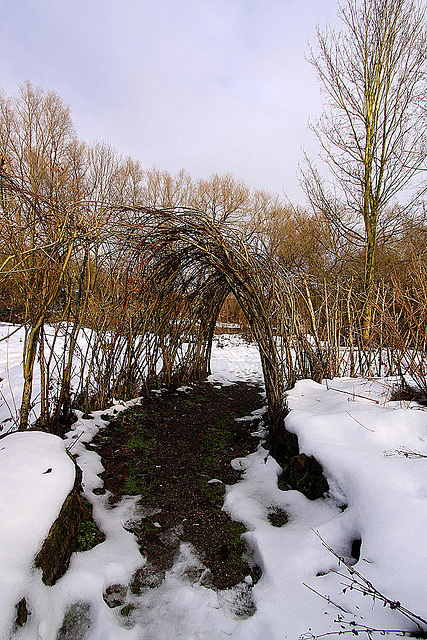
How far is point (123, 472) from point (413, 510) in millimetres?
2202

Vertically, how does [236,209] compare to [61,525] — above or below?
above

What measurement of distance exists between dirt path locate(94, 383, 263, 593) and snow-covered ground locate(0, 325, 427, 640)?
0.09m

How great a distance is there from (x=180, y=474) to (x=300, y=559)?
4.59 feet

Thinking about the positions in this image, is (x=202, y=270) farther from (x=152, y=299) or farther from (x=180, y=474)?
(x=180, y=474)

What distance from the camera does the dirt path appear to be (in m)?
1.88

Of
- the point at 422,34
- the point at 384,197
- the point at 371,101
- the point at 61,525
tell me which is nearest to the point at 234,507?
the point at 61,525

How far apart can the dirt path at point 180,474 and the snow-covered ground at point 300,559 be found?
93 mm

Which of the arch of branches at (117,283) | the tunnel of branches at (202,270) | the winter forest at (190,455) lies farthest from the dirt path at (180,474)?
the tunnel of branches at (202,270)

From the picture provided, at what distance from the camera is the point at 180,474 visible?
9.34 ft

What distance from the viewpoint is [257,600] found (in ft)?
5.05

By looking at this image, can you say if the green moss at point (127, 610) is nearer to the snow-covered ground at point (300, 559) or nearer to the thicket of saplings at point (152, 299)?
the snow-covered ground at point (300, 559)

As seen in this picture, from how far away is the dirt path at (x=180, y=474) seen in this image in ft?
6.18

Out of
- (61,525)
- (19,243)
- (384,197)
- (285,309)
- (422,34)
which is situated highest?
(422,34)

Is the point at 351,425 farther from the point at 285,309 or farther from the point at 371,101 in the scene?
the point at 371,101
